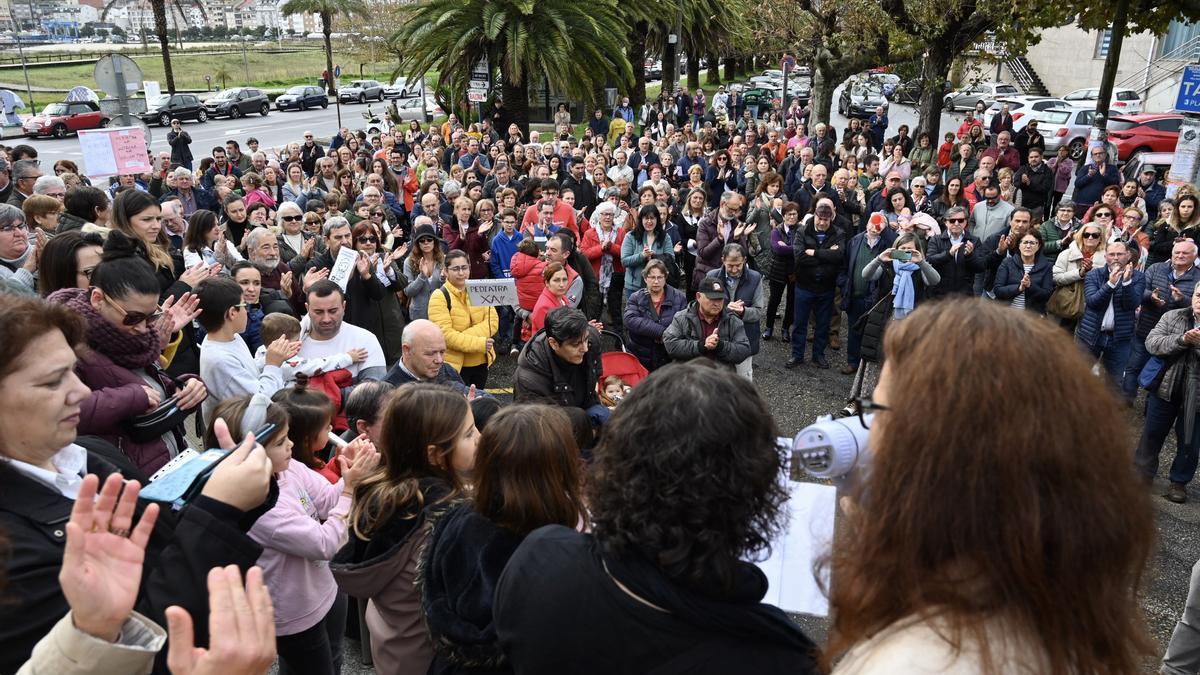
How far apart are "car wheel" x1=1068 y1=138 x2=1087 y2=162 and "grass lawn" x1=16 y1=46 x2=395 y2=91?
4914cm

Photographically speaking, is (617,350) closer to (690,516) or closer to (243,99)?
(690,516)

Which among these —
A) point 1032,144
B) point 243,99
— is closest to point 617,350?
point 1032,144

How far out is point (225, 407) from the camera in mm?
3055

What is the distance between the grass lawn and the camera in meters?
53.0

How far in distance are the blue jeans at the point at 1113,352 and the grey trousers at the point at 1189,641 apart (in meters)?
4.12

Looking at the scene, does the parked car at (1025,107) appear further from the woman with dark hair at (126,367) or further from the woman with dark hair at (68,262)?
the woman with dark hair at (126,367)

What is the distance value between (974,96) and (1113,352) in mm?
29586

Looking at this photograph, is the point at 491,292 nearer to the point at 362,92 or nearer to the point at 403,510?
the point at 403,510

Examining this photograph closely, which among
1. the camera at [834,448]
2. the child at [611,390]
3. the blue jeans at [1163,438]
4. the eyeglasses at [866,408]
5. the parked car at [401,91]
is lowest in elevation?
the blue jeans at [1163,438]

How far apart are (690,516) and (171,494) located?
4.29 feet

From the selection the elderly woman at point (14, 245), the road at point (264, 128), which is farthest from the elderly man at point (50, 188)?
the road at point (264, 128)

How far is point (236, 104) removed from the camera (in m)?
36.6

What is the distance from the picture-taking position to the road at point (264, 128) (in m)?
26.2

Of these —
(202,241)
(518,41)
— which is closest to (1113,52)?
(518,41)
